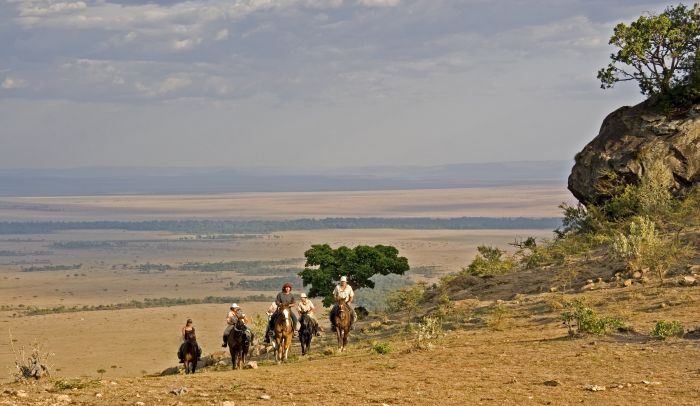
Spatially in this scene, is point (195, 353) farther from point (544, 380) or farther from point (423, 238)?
point (423, 238)

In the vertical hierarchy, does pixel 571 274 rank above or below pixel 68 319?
above

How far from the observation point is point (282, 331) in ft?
86.3

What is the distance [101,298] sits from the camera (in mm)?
109688

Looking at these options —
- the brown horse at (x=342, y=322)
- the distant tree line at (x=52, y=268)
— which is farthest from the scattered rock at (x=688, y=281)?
the distant tree line at (x=52, y=268)

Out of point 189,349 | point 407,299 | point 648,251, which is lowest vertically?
point 407,299

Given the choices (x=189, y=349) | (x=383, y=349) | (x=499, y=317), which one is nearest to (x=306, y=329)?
(x=189, y=349)

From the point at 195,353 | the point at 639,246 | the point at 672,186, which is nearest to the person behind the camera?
the point at 195,353

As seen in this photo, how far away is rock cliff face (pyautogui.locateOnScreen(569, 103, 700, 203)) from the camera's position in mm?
41406

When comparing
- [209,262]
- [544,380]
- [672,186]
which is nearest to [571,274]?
[672,186]

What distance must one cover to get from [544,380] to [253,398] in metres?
5.59

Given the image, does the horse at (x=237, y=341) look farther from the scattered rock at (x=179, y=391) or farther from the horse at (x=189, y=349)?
the scattered rock at (x=179, y=391)

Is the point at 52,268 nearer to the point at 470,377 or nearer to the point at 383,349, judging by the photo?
the point at 383,349

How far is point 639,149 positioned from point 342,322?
65.2 feet

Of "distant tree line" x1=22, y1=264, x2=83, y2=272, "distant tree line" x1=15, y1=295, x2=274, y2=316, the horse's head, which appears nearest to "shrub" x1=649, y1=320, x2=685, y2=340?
the horse's head
